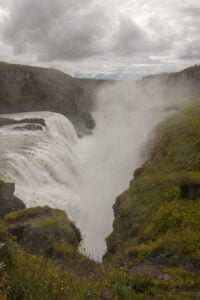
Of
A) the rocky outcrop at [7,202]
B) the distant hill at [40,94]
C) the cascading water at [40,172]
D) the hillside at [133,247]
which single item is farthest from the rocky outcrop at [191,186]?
the distant hill at [40,94]

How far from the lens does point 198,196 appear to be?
12.2 metres

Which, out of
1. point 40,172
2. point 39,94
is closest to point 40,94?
point 39,94

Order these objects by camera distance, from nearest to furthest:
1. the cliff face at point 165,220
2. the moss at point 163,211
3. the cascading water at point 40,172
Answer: the cliff face at point 165,220
the moss at point 163,211
the cascading water at point 40,172

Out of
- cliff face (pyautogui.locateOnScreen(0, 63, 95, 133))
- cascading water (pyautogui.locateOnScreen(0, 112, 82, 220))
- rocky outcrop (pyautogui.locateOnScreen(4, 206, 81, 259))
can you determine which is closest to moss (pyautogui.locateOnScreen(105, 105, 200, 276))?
rocky outcrop (pyautogui.locateOnScreen(4, 206, 81, 259))

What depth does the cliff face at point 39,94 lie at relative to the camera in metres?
67.5

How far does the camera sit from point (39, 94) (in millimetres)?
71688

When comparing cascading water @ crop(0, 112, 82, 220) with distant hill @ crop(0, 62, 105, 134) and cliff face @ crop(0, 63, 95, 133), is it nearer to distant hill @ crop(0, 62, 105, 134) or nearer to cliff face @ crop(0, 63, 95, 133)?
distant hill @ crop(0, 62, 105, 134)

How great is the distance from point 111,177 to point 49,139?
9.25m

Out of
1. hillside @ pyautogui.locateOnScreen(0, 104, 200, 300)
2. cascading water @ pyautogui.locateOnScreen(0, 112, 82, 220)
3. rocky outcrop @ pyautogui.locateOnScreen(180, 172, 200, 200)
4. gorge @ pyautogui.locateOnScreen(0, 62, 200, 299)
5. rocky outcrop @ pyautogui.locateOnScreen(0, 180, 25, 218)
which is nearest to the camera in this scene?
hillside @ pyautogui.locateOnScreen(0, 104, 200, 300)

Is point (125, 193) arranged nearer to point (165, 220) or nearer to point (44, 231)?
point (165, 220)

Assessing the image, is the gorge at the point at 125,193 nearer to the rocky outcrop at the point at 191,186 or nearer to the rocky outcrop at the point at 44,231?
the rocky outcrop at the point at 191,186

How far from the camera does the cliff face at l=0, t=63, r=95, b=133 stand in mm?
67500

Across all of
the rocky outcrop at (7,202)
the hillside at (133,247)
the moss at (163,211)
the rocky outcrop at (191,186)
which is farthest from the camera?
the rocky outcrop at (7,202)

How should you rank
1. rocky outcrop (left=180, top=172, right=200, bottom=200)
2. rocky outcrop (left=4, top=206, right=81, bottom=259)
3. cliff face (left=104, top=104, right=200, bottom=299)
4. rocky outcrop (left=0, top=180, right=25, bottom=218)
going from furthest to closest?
1. rocky outcrop (left=0, top=180, right=25, bottom=218)
2. rocky outcrop (left=180, top=172, right=200, bottom=200)
3. rocky outcrop (left=4, top=206, right=81, bottom=259)
4. cliff face (left=104, top=104, right=200, bottom=299)
